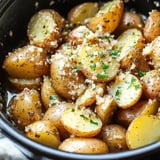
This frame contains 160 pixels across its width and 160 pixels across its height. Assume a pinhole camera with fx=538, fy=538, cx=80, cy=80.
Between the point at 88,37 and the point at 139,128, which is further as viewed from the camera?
the point at 88,37

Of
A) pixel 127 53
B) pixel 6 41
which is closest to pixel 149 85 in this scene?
pixel 127 53

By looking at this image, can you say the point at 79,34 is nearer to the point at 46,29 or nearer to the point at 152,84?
the point at 46,29

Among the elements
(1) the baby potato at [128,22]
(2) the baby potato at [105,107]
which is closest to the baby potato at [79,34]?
(1) the baby potato at [128,22]

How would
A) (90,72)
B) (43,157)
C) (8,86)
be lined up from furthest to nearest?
(8,86)
(90,72)
(43,157)

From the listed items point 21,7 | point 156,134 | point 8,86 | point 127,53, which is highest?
point 21,7

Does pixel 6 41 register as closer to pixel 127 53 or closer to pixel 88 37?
pixel 88 37

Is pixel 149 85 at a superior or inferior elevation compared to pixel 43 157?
inferior

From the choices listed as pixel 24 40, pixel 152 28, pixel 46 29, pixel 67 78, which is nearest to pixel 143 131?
pixel 67 78
